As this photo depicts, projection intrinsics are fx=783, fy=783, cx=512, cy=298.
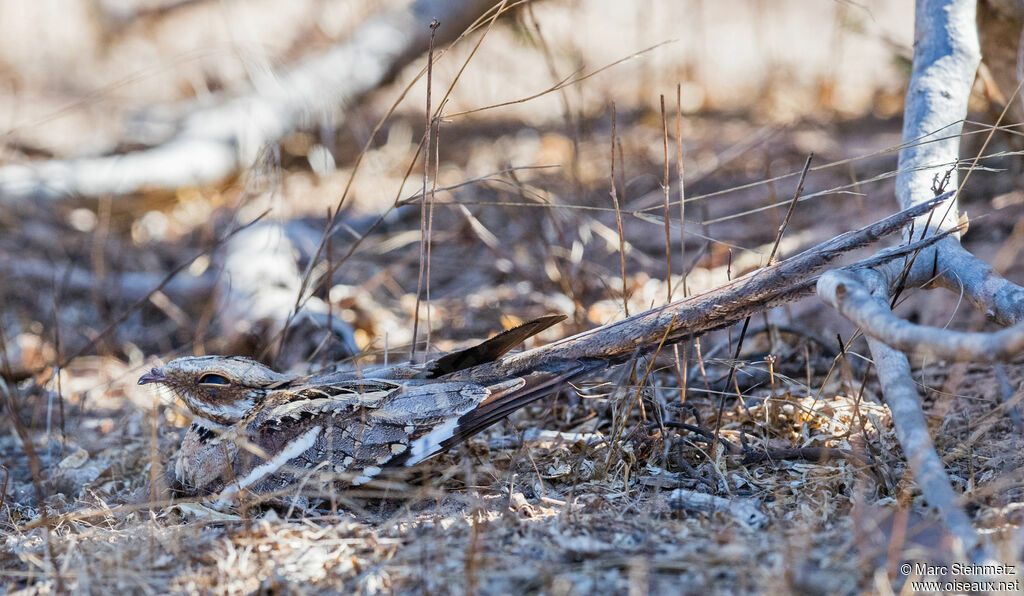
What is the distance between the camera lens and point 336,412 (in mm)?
2355

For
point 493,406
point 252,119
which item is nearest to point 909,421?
point 493,406

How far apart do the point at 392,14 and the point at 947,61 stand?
474cm

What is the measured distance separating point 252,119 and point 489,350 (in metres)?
4.07

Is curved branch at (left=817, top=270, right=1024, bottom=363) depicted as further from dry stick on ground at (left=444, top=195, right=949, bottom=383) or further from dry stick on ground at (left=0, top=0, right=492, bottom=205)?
dry stick on ground at (left=0, top=0, right=492, bottom=205)

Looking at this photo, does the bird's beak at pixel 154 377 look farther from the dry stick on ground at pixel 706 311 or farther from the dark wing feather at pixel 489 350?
the dry stick on ground at pixel 706 311

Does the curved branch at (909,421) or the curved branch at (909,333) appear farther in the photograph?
the curved branch at (909,421)

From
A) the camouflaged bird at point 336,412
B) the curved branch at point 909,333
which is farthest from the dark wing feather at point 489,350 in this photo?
the curved branch at point 909,333

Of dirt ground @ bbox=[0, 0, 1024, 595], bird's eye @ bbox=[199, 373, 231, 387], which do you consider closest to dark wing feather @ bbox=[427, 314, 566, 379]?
dirt ground @ bbox=[0, 0, 1024, 595]

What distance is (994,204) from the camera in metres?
3.88

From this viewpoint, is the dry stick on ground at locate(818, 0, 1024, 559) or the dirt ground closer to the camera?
the dry stick on ground at locate(818, 0, 1024, 559)

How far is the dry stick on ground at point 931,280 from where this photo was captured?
160cm

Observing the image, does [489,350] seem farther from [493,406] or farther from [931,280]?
[931,280]

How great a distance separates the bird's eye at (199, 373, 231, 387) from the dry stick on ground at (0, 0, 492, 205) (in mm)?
2900

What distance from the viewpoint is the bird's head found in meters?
2.46
